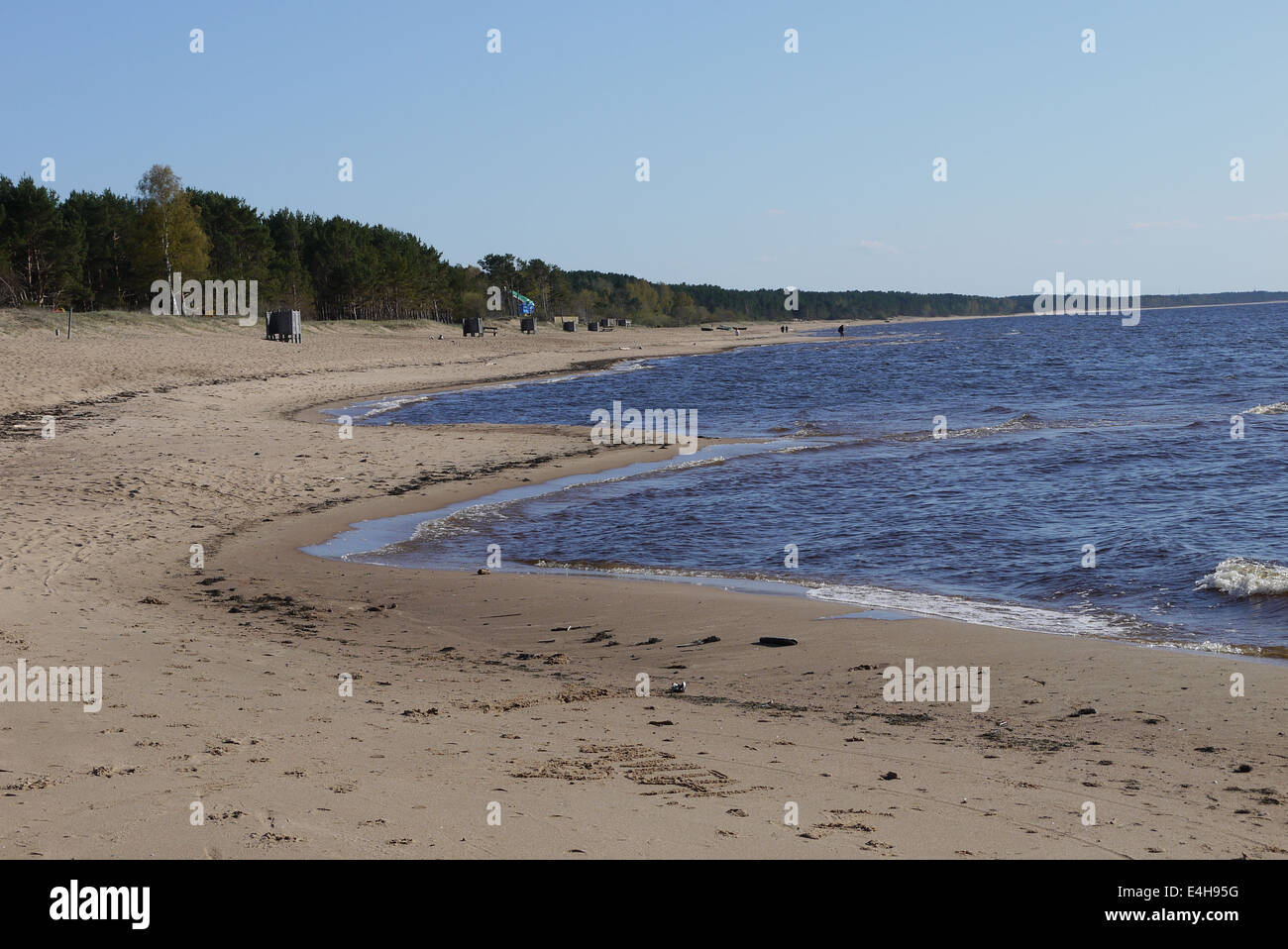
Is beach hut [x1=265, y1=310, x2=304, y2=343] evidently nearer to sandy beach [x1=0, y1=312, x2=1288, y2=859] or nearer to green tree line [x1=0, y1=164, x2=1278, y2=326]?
green tree line [x1=0, y1=164, x2=1278, y2=326]

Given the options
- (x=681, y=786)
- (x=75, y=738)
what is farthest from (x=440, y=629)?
(x=681, y=786)

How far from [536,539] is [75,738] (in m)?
9.77

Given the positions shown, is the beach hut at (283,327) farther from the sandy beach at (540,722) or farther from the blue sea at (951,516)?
the sandy beach at (540,722)

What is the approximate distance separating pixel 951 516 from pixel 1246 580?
230 inches

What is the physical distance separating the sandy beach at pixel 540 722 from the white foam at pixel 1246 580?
9.07ft

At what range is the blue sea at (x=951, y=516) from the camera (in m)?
12.5

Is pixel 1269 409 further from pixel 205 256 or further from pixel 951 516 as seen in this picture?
pixel 205 256

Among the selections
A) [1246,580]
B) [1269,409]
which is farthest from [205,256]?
[1246,580]

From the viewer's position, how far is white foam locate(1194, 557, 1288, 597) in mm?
12086

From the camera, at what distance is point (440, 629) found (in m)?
11.3

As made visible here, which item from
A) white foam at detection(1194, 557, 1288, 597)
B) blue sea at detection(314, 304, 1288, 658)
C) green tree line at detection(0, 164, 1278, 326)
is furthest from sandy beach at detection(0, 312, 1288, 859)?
green tree line at detection(0, 164, 1278, 326)

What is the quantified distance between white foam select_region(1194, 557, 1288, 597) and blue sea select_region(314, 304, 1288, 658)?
0.10 ft

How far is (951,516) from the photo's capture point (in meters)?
17.9
